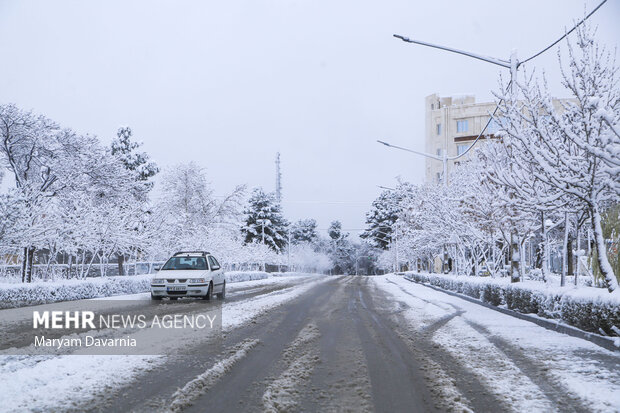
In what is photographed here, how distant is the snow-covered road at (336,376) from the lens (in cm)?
539

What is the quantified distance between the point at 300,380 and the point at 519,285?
1093 cm

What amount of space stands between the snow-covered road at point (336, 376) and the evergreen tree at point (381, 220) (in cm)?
8760

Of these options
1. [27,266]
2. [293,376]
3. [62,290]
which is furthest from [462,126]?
[293,376]

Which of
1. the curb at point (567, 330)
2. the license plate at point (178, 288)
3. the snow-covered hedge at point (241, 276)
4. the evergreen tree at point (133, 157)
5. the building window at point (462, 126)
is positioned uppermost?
the building window at point (462, 126)

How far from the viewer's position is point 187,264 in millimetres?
19016

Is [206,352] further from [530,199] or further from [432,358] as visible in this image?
[530,199]

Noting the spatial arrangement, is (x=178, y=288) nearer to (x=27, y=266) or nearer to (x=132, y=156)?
(x=27, y=266)

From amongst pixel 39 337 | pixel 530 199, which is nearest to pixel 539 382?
pixel 530 199

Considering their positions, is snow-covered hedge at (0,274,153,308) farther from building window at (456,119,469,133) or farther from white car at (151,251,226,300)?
building window at (456,119,469,133)

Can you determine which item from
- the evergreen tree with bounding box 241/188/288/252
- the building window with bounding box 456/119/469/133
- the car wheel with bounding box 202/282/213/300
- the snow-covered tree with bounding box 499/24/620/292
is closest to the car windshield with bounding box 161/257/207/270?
the car wheel with bounding box 202/282/213/300

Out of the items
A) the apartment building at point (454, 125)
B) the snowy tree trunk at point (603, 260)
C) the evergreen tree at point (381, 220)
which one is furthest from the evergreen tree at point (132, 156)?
the evergreen tree at point (381, 220)

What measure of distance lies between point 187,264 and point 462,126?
6677cm

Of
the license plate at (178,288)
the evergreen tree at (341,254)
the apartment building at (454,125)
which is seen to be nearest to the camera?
the license plate at (178,288)

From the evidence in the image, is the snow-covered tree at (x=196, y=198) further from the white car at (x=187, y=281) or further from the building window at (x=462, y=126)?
the building window at (x=462, y=126)
